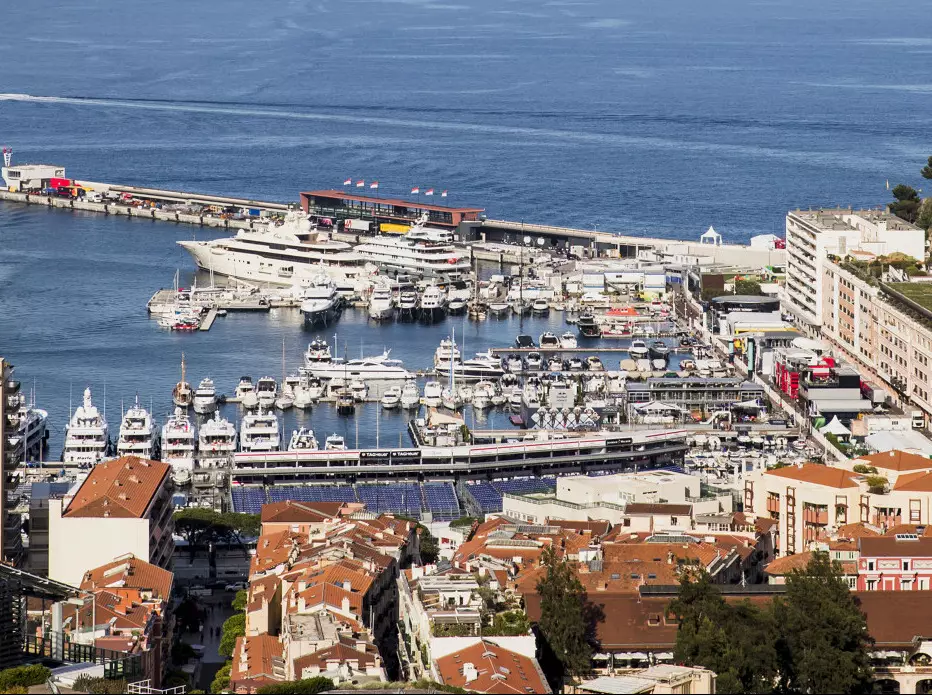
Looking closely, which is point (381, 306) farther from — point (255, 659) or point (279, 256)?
point (255, 659)

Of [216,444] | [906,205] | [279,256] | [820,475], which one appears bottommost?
[216,444]

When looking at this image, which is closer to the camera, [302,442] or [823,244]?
[302,442]

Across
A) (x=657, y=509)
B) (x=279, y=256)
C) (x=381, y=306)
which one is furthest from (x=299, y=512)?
(x=279, y=256)

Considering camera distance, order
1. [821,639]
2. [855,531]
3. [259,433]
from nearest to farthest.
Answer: [821,639] → [855,531] → [259,433]

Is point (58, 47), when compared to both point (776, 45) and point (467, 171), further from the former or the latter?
point (467, 171)

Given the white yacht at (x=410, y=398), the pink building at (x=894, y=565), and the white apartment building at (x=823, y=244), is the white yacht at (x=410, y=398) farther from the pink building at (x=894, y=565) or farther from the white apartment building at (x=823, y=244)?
the pink building at (x=894, y=565)

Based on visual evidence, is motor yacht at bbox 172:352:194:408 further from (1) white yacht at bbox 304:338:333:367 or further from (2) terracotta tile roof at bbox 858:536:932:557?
(2) terracotta tile roof at bbox 858:536:932:557

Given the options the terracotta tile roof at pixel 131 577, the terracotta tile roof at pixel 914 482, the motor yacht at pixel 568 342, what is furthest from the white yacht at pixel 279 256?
the terracotta tile roof at pixel 131 577

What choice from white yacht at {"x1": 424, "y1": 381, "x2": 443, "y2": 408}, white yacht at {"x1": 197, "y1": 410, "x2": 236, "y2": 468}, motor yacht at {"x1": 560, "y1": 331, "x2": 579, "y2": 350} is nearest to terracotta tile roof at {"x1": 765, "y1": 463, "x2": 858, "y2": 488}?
white yacht at {"x1": 197, "y1": 410, "x2": 236, "y2": 468}
